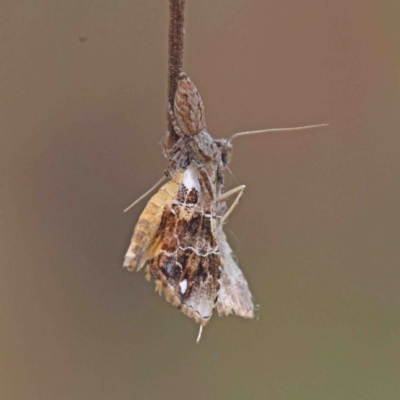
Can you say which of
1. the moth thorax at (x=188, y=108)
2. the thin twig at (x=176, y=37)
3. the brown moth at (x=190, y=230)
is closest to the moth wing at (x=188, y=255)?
the brown moth at (x=190, y=230)

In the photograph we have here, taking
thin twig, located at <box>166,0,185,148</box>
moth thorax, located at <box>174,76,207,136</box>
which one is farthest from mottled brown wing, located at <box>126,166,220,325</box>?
thin twig, located at <box>166,0,185,148</box>

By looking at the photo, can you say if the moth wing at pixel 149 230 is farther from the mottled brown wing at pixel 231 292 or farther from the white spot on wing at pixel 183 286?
the mottled brown wing at pixel 231 292

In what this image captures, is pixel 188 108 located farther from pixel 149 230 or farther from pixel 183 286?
pixel 183 286

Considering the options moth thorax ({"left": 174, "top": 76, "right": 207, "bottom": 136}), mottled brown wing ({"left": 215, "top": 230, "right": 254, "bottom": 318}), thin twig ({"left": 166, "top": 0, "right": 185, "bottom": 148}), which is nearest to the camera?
thin twig ({"left": 166, "top": 0, "right": 185, "bottom": 148})

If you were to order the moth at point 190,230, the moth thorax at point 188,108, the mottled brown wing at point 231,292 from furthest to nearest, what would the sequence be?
the mottled brown wing at point 231,292 → the moth at point 190,230 → the moth thorax at point 188,108

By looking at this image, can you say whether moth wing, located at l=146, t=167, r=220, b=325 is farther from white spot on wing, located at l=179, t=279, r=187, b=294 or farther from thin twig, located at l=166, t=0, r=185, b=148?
thin twig, located at l=166, t=0, r=185, b=148

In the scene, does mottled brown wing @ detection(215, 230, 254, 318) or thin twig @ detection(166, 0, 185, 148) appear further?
mottled brown wing @ detection(215, 230, 254, 318)

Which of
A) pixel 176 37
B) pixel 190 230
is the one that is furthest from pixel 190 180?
pixel 176 37

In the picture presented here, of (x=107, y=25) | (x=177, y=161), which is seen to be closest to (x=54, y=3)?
(x=107, y=25)

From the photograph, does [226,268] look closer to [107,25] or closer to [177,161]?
[177,161]
